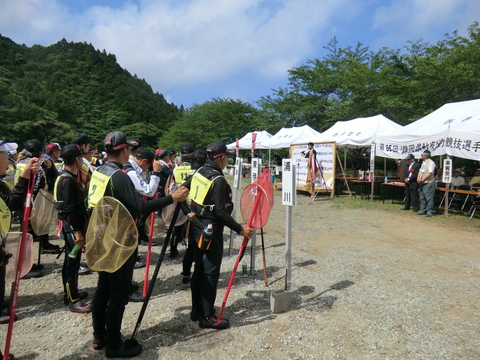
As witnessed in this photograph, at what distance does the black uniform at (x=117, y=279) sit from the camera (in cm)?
254

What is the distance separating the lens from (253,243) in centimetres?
476

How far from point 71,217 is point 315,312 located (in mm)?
3060

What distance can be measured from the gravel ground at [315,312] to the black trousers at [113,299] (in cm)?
32

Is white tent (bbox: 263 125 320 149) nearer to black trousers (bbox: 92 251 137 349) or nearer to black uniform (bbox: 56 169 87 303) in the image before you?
black uniform (bbox: 56 169 87 303)

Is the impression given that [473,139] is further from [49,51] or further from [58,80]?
[49,51]

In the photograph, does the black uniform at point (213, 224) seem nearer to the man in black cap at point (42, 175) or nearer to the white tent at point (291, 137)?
the man in black cap at point (42, 175)

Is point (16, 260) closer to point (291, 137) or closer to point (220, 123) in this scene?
point (291, 137)

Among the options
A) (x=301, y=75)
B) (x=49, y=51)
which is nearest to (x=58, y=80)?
(x=49, y=51)

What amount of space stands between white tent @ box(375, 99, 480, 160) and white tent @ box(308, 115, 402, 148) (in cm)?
87

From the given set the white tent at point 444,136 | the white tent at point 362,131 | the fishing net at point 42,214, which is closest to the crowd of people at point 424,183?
the white tent at point 444,136

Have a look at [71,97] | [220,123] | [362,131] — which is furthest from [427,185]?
[71,97]

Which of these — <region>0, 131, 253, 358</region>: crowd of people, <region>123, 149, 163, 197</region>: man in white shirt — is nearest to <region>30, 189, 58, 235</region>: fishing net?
<region>0, 131, 253, 358</region>: crowd of people

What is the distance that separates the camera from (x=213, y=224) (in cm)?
312

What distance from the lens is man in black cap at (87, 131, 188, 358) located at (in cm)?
255
